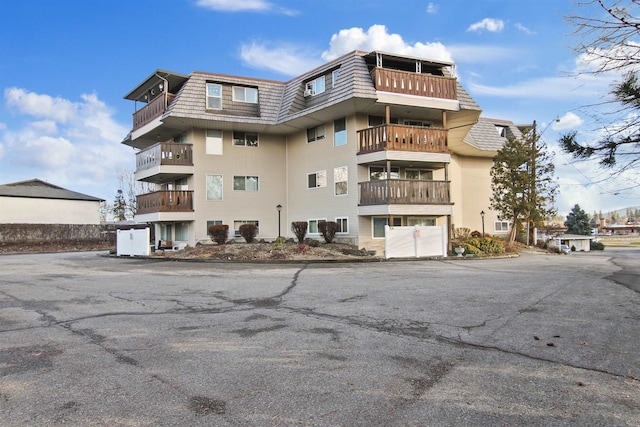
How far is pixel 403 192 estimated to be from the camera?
1923 centimetres

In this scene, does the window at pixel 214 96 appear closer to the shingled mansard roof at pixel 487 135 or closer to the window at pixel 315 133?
the window at pixel 315 133

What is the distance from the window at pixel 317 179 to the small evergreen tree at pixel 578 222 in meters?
43.8

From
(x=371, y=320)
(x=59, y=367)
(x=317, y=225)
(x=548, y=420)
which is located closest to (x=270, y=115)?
(x=317, y=225)

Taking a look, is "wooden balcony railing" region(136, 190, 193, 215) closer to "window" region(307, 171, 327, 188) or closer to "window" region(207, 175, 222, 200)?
"window" region(207, 175, 222, 200)

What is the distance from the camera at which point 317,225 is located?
2202cm

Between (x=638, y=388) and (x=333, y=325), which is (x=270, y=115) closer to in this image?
(x=333, y=325)

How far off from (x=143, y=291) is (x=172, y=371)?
19.4 ft

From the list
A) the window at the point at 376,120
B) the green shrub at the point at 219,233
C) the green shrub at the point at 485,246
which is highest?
the window at the point at 376,120

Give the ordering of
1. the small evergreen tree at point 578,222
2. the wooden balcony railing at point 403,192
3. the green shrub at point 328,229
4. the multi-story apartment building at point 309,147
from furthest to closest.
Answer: the small evergreen tree at point 578,222
the green shrub at point 328,229
the multi-story apartment building at point 309,147
the wooden balcony railing at point 403,192

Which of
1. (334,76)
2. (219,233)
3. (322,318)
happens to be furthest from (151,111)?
(322,318)

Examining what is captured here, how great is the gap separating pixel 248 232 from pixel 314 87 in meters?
8.16

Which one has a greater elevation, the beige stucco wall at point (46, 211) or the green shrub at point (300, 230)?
the beige stucco wall at point (46, 211)

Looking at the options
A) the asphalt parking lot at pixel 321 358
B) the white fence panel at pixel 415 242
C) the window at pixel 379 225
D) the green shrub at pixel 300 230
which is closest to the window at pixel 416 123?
the window at pixel 379 225

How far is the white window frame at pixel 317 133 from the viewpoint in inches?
873
